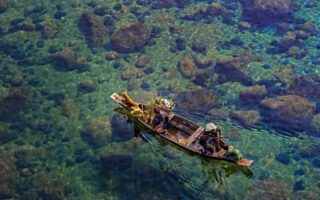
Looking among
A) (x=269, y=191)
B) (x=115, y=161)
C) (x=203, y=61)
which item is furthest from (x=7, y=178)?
(x=203, y=61)

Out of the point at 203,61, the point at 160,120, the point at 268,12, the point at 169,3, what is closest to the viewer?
the point at 160,120

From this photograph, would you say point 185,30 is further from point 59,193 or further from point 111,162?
point 59,193

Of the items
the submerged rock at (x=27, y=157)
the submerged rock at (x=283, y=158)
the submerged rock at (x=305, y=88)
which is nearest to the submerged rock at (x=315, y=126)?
the submerged rock at (x=305, y=88)

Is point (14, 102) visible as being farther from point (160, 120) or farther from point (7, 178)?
point (160, 120)

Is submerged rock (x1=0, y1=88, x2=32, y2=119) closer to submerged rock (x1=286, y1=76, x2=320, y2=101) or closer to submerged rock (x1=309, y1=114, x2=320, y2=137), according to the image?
submerged rock (x1=286, y1=76, x2=320, y2=101)

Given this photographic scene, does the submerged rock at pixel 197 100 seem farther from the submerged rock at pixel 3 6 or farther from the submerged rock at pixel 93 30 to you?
the submerged rock at pixel 3 6

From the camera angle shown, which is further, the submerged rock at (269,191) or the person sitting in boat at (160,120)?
the person sitting in boat at (160,120)
